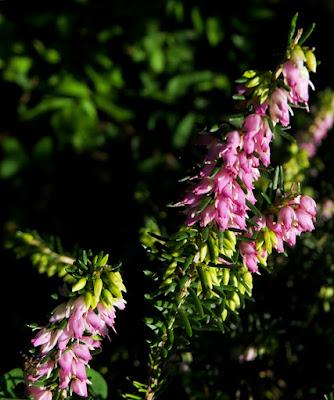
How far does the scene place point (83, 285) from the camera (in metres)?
1.36

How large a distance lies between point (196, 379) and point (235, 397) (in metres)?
0.12

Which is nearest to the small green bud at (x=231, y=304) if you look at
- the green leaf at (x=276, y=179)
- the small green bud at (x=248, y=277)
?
the small green bud at (x=248, y=277)

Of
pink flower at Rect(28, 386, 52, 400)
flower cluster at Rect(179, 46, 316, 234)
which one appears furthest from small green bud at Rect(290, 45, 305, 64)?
pink flower at Rect(28, 386, 52, 400)

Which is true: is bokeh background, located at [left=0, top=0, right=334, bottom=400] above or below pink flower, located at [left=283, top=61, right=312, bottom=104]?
below

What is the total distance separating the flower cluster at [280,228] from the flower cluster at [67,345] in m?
0.31

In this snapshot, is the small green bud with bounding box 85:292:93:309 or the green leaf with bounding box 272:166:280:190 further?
the green leaf with bounding box 272:166:280:190

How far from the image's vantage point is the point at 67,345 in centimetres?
140

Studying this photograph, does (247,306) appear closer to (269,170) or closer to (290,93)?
(269,170)

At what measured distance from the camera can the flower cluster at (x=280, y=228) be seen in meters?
1.49

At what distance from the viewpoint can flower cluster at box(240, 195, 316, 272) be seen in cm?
149

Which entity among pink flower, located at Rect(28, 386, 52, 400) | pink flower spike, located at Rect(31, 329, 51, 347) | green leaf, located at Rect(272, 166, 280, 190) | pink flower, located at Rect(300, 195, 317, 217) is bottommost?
pink flower, located at Rect(28, 386, 52, 400)

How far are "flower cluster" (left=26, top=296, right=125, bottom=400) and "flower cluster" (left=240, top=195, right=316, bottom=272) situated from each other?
12.4 inches

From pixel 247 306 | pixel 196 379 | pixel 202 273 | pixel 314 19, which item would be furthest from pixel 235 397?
pixel 314 19

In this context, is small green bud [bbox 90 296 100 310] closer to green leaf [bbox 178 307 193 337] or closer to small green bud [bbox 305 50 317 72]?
green leaf [bbox 178 307 193 337]
